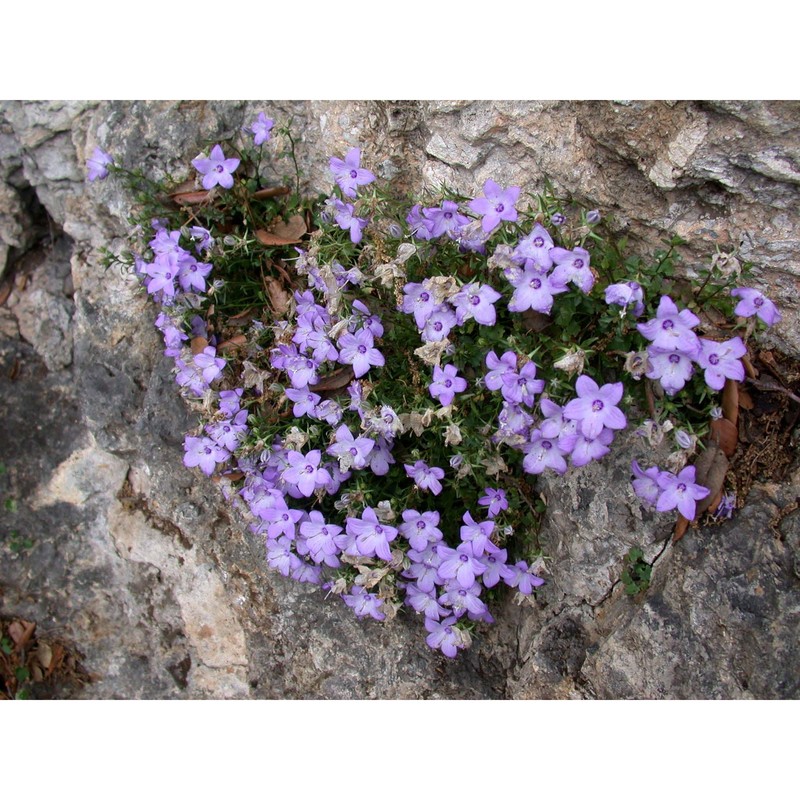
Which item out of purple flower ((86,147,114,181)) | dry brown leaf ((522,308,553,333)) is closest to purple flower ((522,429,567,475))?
dry brown leaf ((522,308,553,333))

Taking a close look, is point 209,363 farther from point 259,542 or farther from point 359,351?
point 259,542

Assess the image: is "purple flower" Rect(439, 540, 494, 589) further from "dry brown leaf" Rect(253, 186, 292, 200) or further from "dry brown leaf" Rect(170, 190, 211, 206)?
"dry brown leaf" Rect(170, 190, 211, 206)

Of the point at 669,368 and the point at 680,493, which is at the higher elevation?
the point at 669,368

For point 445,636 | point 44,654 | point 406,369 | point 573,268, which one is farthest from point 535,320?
point 44,654

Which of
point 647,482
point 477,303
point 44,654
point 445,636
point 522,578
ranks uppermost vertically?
point 477,303

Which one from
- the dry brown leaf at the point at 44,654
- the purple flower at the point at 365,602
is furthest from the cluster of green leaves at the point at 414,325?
the dry brown leaf at the point at 44,654
